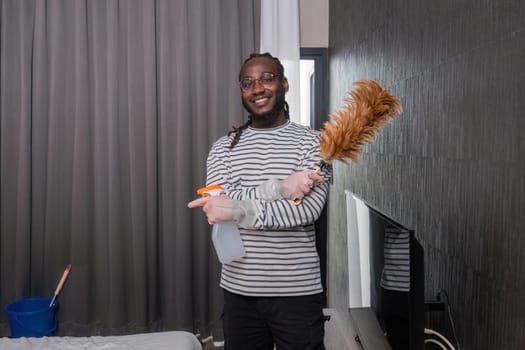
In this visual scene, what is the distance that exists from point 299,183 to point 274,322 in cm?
45

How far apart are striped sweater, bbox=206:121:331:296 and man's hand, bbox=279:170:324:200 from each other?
0.10ft

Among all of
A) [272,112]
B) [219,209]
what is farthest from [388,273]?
[272,112]

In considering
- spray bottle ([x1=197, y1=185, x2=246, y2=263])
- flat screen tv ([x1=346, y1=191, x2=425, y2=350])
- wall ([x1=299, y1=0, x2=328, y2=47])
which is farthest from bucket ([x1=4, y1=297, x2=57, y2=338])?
wall ([x1=299, y1=0, x2=328, y2=47])

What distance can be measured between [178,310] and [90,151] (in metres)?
1.16

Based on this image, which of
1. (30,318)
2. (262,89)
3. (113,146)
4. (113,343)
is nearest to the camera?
(262,89)

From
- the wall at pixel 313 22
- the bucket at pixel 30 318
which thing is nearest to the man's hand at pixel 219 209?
the bucket at pixel 30 318

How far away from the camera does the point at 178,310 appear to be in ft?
10.2

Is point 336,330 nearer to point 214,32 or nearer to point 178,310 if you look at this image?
point 178,310

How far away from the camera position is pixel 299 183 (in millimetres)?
1456

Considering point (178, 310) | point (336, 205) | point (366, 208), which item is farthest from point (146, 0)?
point (366, 208)

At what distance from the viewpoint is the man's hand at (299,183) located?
1.45 meters

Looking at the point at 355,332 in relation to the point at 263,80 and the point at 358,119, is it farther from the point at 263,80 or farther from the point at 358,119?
the point at 263,80

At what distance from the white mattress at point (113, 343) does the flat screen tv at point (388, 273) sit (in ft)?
2.71

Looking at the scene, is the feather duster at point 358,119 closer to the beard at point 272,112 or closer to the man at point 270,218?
the man at point 270,218
